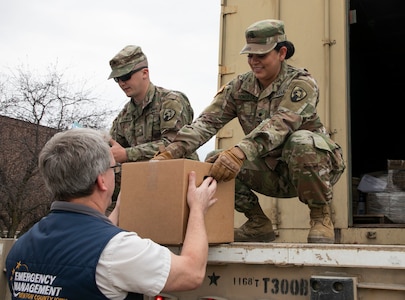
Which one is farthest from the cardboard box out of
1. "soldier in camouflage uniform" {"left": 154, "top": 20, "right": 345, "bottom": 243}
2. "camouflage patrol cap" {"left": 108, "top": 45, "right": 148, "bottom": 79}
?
"camouflage patrol cap" {"left": 108, "top": 45, "right": 148, "bottom": 79}

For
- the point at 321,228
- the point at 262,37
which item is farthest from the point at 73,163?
the point at 262,37

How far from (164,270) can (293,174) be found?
3.78ft

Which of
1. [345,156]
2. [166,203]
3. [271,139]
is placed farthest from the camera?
[345,156]

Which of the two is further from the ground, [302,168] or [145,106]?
[145,106]

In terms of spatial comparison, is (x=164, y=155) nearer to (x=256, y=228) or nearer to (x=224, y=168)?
(x=224, y=168)

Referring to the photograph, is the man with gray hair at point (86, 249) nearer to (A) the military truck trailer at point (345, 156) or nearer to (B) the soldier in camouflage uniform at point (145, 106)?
(A) the military truck trailer at point (345, 156)

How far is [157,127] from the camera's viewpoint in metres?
3.49

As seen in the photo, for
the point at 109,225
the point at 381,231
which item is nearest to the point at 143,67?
the point at 381,231

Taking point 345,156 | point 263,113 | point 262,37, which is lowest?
point 345,156

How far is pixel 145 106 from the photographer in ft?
11.7

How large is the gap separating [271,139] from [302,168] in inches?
8.1

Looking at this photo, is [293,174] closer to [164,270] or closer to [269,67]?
[269,67]

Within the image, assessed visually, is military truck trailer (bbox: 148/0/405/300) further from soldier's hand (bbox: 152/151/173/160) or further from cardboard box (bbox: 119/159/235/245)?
soldier's hand (bbox: 152/151/173/160)

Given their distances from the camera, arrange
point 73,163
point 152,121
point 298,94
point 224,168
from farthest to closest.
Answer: point 152,121 → point 298,94 → point 224,168 → point 73,163
